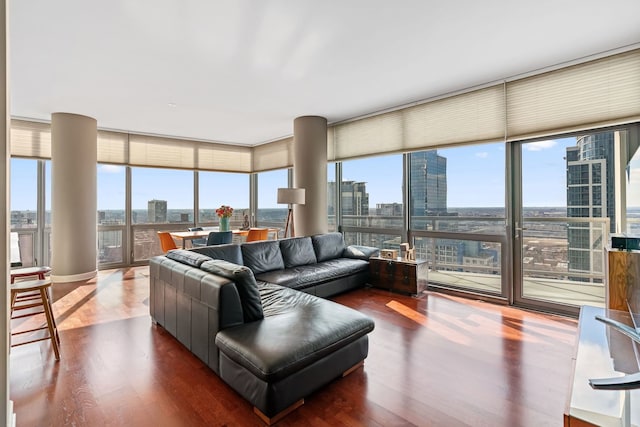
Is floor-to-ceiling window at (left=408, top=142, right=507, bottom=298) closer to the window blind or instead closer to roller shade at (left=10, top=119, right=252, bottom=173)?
the window blind

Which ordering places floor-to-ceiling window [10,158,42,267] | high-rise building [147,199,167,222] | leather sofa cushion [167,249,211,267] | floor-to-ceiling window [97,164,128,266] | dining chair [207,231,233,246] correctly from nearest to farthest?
leather sofa cushion [167,249,211,267] → dining chair [207,231,233,246] → floor-to-ceiling window [10,158,42,267] → floor-to-ceiling window [97,164,128,266] → high-rise building [147,199,167,222]

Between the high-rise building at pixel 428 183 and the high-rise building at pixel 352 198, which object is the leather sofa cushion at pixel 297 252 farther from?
the high-rise building at pixel 428 183

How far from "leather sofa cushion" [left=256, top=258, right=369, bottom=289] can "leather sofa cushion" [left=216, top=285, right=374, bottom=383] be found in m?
1.00

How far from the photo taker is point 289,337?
1.92 metres

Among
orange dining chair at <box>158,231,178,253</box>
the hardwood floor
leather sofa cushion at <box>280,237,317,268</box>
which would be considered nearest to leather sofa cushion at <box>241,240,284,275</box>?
leather sofa cushion at <box>280,237,317,268</box>

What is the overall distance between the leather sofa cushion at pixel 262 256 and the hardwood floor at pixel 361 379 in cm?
118

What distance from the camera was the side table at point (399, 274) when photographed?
163 inches

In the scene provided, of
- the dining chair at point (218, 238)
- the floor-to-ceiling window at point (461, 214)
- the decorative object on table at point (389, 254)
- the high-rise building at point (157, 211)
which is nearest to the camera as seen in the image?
the floor-to-ceiling window at point (461, 214)

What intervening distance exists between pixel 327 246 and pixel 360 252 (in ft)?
1.76

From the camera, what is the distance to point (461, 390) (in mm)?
2068

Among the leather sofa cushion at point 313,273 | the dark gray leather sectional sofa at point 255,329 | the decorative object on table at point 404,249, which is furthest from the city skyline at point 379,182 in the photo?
the dark gray leather sectional sofa at point 255,329

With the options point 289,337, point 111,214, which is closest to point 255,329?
point 289,337

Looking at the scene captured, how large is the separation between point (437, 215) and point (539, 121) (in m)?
1.68

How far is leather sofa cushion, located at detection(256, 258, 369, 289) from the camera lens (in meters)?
3.57
